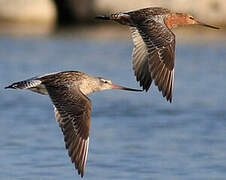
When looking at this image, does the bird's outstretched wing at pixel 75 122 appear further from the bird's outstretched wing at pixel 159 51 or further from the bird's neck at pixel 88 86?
the bird's outstretched wing at pixel 159 51

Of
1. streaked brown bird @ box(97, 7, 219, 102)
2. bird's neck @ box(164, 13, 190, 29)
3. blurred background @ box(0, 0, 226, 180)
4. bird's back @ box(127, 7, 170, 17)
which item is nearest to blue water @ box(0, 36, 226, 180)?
blurred background @ box(0, 0, 226, 180)

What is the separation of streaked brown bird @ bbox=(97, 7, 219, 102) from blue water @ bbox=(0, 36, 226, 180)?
3.81 ft

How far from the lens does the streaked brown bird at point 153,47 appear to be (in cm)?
955

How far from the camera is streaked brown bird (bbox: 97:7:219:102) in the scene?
9.55 meters

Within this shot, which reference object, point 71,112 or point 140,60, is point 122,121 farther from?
point 71,112

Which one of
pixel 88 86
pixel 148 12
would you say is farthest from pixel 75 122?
pixel 148 12

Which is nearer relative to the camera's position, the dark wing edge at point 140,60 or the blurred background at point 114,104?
the dark wing edge at point 140,60

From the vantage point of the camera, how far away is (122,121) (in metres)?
13.7

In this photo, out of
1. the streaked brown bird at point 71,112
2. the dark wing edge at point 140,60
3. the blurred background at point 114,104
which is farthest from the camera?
the blurred background at point 114,104

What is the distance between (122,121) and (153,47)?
4.21 m

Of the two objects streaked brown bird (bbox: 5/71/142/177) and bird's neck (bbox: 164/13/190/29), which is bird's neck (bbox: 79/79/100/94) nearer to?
streaked brown bird (bbox: 5/71/142/177)

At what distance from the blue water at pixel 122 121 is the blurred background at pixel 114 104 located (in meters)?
0.01

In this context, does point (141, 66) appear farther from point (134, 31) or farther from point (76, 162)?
point (76, 162)

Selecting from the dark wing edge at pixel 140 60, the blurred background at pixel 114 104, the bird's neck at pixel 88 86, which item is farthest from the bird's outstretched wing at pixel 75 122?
the dark wing edge at pixel 140 60
